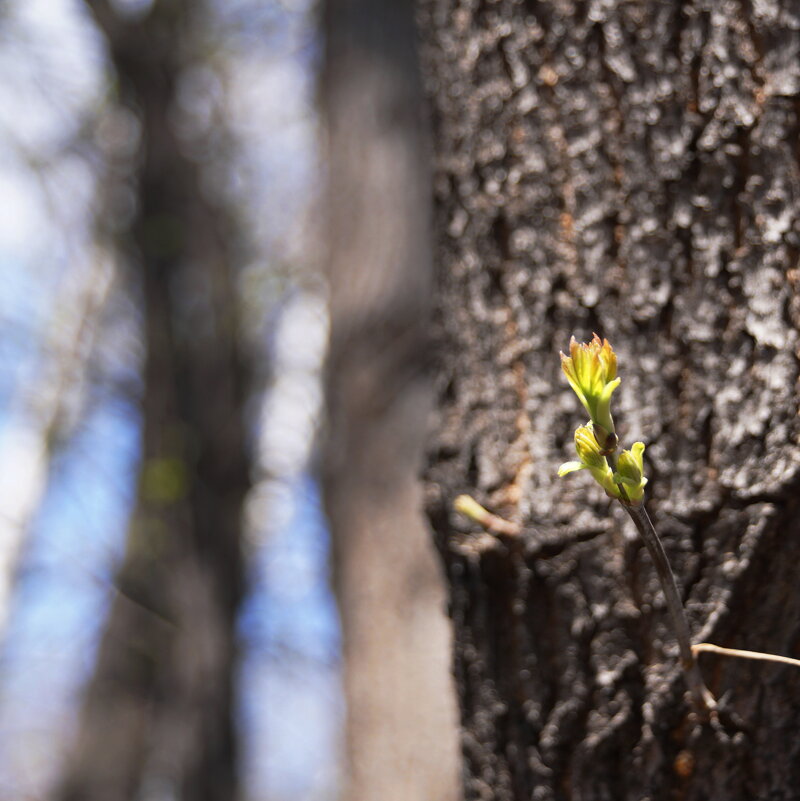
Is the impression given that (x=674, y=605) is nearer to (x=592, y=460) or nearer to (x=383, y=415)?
(x=592, y=460)

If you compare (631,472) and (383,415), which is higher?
(383,415)

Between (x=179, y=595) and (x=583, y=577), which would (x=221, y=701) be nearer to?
(x=179, y=595)

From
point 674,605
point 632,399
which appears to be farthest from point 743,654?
point 632,399

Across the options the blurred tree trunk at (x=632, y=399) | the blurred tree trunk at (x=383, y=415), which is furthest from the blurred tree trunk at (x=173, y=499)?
the blurred tree trunk at (x=632, y=399)

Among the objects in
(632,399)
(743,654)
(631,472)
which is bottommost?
(743,654)

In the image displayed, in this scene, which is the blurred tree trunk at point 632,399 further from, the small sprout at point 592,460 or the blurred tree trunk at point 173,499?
the blurred tree trunk at point 173,499

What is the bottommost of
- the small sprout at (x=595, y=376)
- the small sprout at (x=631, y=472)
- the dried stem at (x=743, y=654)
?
the dried stem at (x=743, y=654)

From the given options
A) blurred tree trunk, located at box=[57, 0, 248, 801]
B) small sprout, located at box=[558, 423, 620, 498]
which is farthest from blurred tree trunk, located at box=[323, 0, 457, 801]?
blurred tree trunk, located at box=[57, 0, 248, 801]
